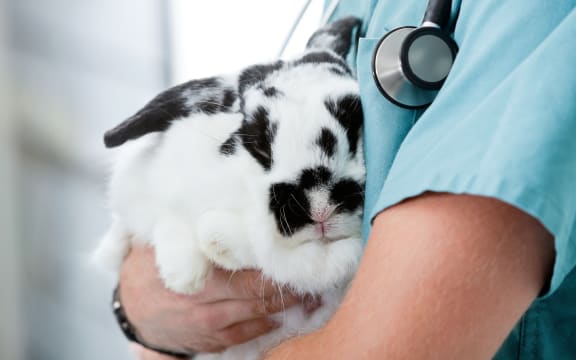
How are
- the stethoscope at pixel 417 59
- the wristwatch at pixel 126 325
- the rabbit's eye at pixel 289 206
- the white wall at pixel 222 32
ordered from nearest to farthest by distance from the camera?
the stethoscope at pixel 417 59
the rabbit's eye at pixel 289 206
the wristwatch at pixel 126 325
the white wall at pixel 222 32

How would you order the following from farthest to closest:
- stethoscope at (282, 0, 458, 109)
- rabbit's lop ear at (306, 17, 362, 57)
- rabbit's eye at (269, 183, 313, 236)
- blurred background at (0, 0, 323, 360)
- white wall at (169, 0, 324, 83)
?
blurred background at (0, 0, 323, 360), white wall at (169, 0, 324, 83), rabbit's lop ear at (306, 17, 362, 57), rabbit's eye at (269, 183, 313, 236), stethoscope at (282, 0, 458, 109)

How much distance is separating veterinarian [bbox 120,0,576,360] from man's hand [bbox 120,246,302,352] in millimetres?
207

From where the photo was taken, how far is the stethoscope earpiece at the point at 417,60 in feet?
2.00

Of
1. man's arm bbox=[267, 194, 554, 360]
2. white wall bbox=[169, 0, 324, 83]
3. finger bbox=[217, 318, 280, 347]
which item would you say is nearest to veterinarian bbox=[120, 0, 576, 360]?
man's arm bbox=[267, 194, 554, 360]

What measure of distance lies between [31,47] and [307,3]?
139 centimetres

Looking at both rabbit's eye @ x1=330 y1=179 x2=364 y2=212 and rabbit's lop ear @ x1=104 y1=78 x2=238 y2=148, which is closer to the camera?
rabbit's eye @ x1=330 y1=179 x2=364 y2=212

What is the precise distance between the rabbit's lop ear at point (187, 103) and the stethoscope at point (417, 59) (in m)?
0.31

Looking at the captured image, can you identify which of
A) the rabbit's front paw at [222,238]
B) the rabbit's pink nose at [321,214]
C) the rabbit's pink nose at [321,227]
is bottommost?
the rabbit's front paw at [222,238]

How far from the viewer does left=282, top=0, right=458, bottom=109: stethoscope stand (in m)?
0.61

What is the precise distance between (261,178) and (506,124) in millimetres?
339

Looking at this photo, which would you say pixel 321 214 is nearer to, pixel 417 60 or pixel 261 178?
pixel 261 178

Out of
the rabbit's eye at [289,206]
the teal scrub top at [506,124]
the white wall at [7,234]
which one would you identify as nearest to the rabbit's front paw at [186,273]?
the rabbit's eye at [289,206]

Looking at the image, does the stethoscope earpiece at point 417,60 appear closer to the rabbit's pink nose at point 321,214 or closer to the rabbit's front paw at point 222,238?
the rabbit's pink nose at point 321,214

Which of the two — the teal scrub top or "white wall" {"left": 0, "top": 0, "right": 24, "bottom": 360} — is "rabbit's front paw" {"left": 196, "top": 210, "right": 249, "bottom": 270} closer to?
the teal scrub top
